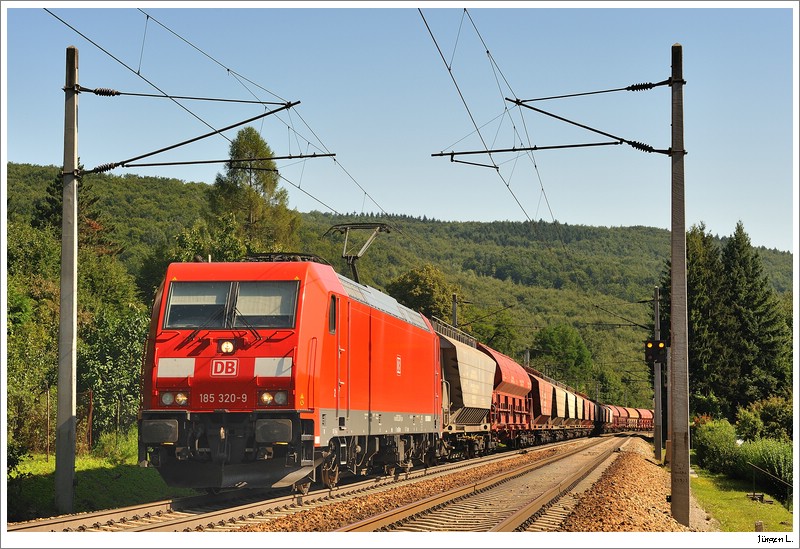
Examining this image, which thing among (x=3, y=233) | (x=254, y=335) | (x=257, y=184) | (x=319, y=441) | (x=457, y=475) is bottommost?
(x=457, y=475)

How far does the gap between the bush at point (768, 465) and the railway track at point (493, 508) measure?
614 centimetres

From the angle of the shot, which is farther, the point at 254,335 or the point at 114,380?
the point at 114,380

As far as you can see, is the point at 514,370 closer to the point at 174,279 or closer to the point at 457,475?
the point at 457,475

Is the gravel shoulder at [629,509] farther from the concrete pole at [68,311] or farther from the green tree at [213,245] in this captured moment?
the green tree at [213,245]

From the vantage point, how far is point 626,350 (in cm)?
17988

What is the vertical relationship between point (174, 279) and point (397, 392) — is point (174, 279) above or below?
above

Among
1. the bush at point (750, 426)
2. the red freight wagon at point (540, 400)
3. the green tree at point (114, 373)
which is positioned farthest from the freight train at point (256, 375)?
the red freight wagon at point (540, 400)

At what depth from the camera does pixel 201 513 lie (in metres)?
15.8

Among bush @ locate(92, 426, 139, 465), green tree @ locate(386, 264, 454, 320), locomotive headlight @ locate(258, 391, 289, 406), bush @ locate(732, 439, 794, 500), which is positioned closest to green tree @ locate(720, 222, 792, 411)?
green tree @ locate(386, 264, 454, 320)

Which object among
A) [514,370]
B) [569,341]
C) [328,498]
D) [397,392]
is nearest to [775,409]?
[514,370]

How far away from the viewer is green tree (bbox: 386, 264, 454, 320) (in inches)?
3615

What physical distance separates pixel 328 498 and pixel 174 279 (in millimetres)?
5115

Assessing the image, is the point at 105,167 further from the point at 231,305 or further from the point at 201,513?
the point at 201,513

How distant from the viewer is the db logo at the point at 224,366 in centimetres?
1669
